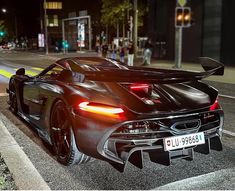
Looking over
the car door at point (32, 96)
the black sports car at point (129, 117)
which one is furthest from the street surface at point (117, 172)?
the car door at point (32, 96)

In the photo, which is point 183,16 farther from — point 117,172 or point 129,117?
point 129,117

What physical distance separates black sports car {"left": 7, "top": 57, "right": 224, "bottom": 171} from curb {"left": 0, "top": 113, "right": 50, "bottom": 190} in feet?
1.35

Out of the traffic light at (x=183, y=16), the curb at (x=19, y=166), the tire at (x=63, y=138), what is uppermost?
the traffic light at (x=183, y=16)

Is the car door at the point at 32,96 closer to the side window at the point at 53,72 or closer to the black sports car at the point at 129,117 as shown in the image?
the side window at the point at 53,72

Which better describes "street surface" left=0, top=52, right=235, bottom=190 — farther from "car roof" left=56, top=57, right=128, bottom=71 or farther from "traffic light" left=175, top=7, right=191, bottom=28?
"traffic light" left=175, top=7, right=191, bottom=28

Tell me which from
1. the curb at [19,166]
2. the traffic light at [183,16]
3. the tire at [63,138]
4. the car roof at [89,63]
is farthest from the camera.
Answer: the traffic light at [183,16]

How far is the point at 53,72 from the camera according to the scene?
5.73 meters

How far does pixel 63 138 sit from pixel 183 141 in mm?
1476

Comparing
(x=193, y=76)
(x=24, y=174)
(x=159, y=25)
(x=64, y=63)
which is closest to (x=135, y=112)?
(x=193, y=76)

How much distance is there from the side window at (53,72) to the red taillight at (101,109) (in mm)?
1402

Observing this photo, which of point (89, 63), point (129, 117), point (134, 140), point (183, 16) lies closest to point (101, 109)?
point (129, 117)

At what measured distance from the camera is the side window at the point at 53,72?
5488 millimetres

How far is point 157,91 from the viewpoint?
180 inches

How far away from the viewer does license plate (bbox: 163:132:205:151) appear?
3984 millimetres
